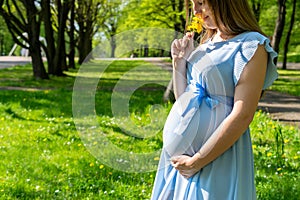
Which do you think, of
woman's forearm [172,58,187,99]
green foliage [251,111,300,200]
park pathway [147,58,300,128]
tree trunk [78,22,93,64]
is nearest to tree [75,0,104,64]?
tree trunk [78,22,93,64]

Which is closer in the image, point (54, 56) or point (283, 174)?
point (283, 174)

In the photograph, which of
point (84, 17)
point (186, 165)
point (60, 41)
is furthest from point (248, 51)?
point (84, 17)

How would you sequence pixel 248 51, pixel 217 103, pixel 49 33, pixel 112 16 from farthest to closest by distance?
pixel 112 16
pixel 49 33
pixel 217 103
pixel 248 51

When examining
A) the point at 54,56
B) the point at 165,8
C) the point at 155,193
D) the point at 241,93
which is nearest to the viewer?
the point at 241,93

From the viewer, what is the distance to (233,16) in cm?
206

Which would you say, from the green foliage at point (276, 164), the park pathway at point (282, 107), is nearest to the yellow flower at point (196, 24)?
the green foliage at point (276, 164)

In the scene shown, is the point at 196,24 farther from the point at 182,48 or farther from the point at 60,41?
the point at 60,41

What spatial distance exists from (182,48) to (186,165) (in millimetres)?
509

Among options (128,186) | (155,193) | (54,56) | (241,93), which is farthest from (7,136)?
(54,56)

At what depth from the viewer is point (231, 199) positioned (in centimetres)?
211

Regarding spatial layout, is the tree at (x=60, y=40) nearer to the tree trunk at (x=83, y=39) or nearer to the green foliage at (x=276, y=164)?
the tree trunk at (x=83, y=39)

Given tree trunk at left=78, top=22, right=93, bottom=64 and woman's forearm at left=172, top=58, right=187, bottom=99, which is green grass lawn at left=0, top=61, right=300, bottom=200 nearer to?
woman's forearm at left=172, top=58, right=187, bottom=99

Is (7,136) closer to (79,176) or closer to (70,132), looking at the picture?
(70,132)

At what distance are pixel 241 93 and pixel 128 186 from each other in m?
2.92
